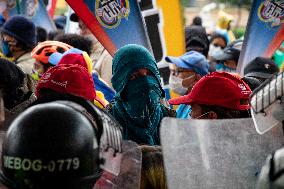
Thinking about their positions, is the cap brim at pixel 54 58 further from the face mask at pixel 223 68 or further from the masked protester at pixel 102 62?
the face mask at pixel 223 68

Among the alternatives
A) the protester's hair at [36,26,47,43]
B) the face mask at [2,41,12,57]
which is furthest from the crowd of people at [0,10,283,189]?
the protester's hair at [36,26,47,43]

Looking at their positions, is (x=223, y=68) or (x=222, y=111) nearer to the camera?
(x=222, y=111)

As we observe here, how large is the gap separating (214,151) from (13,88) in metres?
1.70

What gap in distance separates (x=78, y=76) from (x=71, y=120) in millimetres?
1502

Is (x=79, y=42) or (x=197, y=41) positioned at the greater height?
(x=79, y=42)

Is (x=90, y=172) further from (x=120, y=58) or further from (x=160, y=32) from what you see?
(x=160, y=32)

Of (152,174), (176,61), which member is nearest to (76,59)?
(176,61)

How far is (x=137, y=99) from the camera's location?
147 inches

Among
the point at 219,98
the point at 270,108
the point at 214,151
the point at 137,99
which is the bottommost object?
the point at 137,99

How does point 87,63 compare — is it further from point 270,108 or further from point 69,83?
point 270,108

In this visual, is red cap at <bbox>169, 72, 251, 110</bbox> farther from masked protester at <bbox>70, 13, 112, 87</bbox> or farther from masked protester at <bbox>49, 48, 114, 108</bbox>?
masked protester at <bbox>70, 13, 112, 87</bbox>

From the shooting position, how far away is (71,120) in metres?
2.18

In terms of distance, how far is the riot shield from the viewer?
2.31 metres

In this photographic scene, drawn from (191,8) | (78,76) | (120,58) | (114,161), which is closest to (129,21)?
(120,58)
